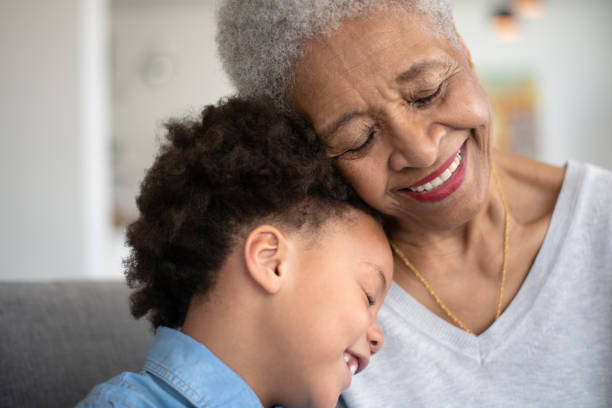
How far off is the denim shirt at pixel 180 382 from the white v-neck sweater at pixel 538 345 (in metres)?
0.35

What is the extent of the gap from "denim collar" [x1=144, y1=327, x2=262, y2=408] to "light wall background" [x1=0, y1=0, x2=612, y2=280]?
3270 millimetres

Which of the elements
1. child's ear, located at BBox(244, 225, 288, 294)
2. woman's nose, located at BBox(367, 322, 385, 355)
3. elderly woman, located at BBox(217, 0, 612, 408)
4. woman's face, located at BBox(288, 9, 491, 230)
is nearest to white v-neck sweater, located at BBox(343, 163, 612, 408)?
elderly woman, located at BBox(217, 0, 612, 408)

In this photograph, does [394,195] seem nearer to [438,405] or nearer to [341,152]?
[341,152]

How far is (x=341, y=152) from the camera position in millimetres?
1248

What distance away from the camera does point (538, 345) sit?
4.36 ft

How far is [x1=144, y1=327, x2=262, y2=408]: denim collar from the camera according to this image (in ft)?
3.58

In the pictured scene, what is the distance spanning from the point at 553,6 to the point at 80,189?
639 cm

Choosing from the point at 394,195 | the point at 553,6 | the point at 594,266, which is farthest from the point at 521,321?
the point at 553,6

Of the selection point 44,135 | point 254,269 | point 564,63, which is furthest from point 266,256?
point 564,63

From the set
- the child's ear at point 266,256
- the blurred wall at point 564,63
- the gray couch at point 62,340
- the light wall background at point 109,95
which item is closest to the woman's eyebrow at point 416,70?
the child's ear at point 266,256

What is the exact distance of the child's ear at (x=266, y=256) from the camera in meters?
1.12

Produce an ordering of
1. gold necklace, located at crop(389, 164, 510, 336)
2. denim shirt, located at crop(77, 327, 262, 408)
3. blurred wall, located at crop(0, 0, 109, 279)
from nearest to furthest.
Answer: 1. denim shirt, located at crop(77, 327, 262, 408)
2. gold necklace, located at crop(389, 164, 510, 336)
3. blurred wall, located at crop(0, 0, 109, 279)

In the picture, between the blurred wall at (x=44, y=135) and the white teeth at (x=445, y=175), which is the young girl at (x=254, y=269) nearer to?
the white teeth at (x=445, y=175)

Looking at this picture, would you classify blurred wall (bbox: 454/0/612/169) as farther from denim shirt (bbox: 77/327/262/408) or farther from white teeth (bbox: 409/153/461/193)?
denim shirt (bbox: 77/327/262/408)
